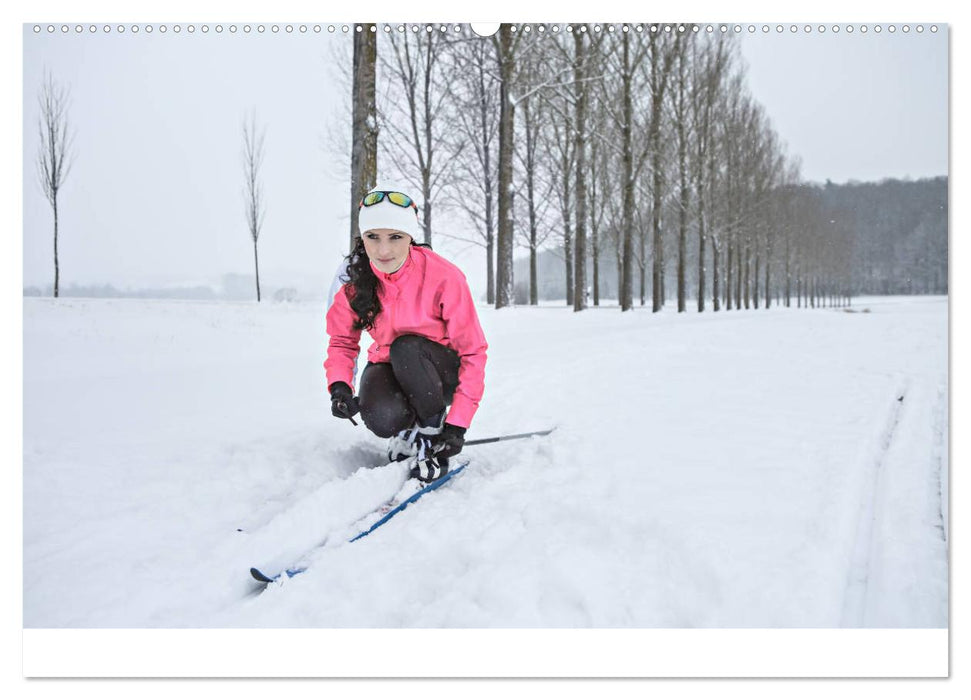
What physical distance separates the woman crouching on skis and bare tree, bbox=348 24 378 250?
0.44m

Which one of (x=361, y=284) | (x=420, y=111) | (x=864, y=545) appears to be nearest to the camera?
(x=864, y=545)

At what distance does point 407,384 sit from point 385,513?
0.51 metres

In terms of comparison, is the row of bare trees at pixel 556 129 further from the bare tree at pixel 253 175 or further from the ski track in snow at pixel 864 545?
the ski track in snow at pixel 864 545

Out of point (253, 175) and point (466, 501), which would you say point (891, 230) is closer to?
point (466, 501)

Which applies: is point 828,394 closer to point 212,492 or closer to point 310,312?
point 310,312

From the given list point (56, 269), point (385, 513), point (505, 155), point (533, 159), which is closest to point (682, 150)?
point (533, 159)

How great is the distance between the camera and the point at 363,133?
3.14 metres

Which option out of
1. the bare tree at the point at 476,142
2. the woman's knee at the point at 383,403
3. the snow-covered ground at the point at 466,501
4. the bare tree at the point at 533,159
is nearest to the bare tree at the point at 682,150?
the bare tree at the point at 533,159

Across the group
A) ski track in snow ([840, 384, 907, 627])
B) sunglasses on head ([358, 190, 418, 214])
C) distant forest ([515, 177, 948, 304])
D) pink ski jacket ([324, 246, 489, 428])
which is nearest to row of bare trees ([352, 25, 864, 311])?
distant forest ([515, 177, 948, 304])

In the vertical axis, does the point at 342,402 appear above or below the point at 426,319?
below

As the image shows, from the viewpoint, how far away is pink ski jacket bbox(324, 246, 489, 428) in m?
2.02

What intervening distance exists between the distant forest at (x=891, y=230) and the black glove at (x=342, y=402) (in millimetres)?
1956

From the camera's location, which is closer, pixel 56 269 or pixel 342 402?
pixel 56 269
